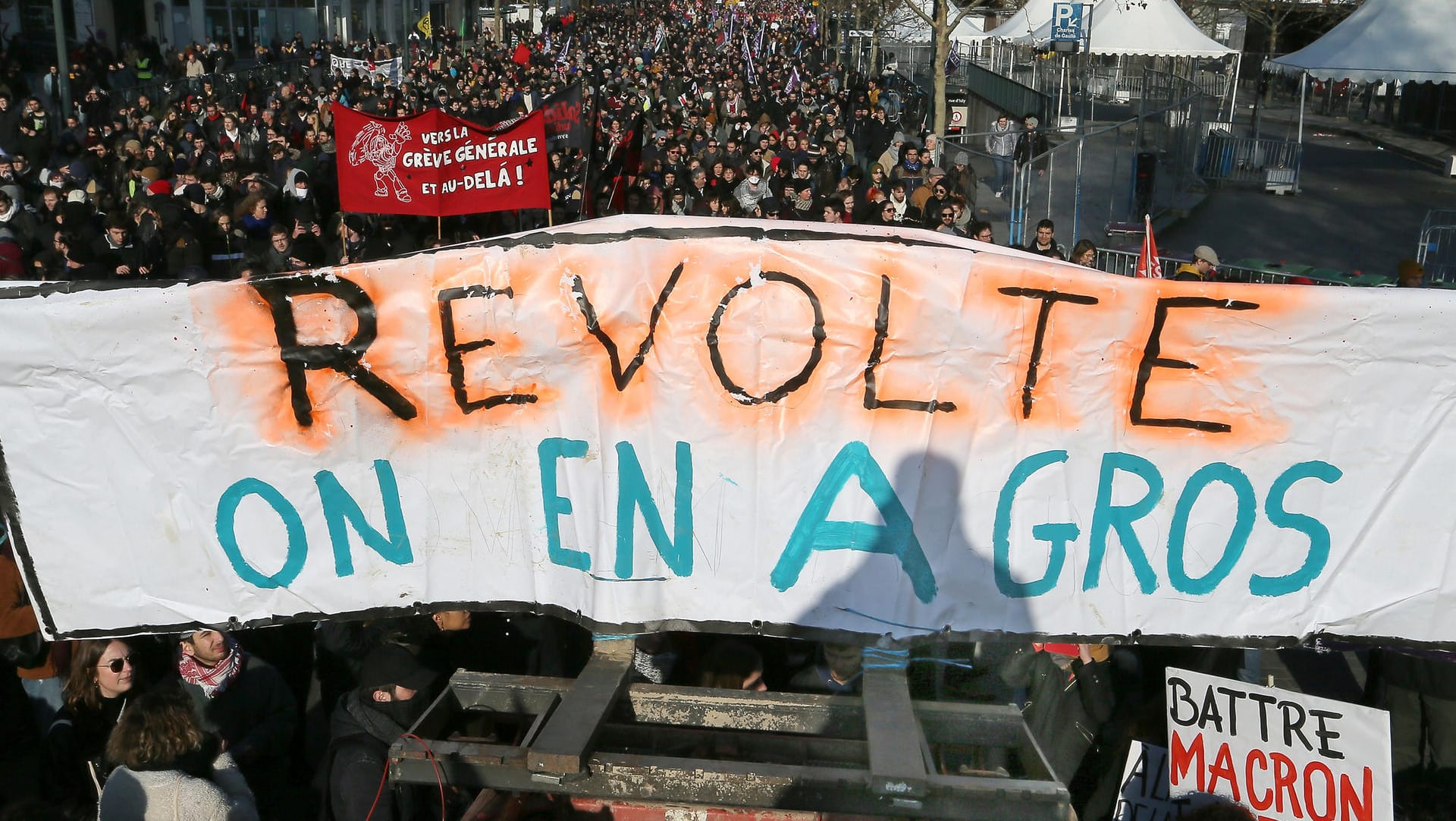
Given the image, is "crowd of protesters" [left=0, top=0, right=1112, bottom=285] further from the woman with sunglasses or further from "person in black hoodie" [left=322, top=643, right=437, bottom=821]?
"person in black hoodie" [left=322, top=643, right=437, bottom=821]

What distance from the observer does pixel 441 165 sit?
9055 millimetres

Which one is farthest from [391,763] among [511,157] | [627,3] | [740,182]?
[627,3]

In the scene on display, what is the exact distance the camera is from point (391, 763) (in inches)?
127

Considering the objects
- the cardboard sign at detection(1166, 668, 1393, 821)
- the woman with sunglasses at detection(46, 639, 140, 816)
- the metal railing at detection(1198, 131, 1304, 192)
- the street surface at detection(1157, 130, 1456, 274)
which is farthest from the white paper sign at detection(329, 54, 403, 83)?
the cardboard sign at detection(1166, 668, 1393, 821)

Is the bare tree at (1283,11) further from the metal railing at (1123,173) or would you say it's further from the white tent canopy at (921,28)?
the metal railing at (1123,173)

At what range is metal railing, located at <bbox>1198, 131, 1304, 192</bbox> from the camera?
71.6ft

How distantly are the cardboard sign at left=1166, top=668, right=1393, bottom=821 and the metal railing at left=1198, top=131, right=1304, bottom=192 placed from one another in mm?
19555

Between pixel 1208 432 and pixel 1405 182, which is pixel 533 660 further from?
pixel 1405 182

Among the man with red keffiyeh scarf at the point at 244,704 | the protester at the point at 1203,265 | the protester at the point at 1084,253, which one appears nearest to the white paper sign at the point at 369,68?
the protester at the point at 1084,253

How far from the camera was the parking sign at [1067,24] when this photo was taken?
730 inches

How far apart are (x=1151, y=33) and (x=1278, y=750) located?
21.0 m

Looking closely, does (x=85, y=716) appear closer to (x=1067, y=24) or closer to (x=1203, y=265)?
(x=1203, y=265)

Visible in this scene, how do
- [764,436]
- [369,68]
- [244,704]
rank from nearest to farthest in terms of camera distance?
[764,436], [244,704], [369,68]

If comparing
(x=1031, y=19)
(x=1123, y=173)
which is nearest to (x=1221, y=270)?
(x=1123, y=173)
